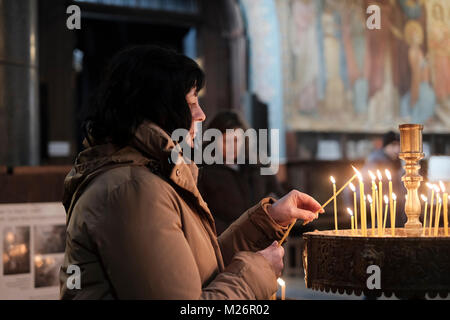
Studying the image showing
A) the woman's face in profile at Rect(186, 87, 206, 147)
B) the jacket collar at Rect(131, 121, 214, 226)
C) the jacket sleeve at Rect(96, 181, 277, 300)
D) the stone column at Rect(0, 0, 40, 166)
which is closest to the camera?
the jacket sleeve at Rect(96, 181, 277, 300)

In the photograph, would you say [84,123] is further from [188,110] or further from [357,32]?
[357,32]

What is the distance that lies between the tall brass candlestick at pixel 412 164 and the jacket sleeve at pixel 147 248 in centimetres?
83

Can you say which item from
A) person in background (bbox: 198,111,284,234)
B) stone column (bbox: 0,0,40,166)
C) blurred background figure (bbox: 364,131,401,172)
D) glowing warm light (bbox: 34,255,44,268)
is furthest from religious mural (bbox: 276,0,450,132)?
glowing warm light (bbox: 34,255,44,268)

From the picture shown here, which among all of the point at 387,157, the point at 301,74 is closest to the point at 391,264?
the point at 387,157

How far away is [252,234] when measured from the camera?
2219 millimetres

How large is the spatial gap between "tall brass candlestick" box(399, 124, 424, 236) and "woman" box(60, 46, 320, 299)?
555 millimetres

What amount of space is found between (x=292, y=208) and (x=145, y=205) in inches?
30.2

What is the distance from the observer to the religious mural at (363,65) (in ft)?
35.9

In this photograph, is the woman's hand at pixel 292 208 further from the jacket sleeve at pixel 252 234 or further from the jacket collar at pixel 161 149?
the jacket collar at pixel 161 149

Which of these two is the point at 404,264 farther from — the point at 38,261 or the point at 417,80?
the point at 417,80

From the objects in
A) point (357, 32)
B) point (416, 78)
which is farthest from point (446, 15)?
point (357, 32)

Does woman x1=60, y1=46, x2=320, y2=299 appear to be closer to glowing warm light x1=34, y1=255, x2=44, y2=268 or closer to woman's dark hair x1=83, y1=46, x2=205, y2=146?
woman's dark hair x1=83, y1=46, x2=205, y2=146

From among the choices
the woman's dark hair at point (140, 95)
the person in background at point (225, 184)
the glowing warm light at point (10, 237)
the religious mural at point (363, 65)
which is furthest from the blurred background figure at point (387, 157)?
the woman's dark hair at point (140, 95)

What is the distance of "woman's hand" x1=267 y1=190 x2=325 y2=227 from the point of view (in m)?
2.14
